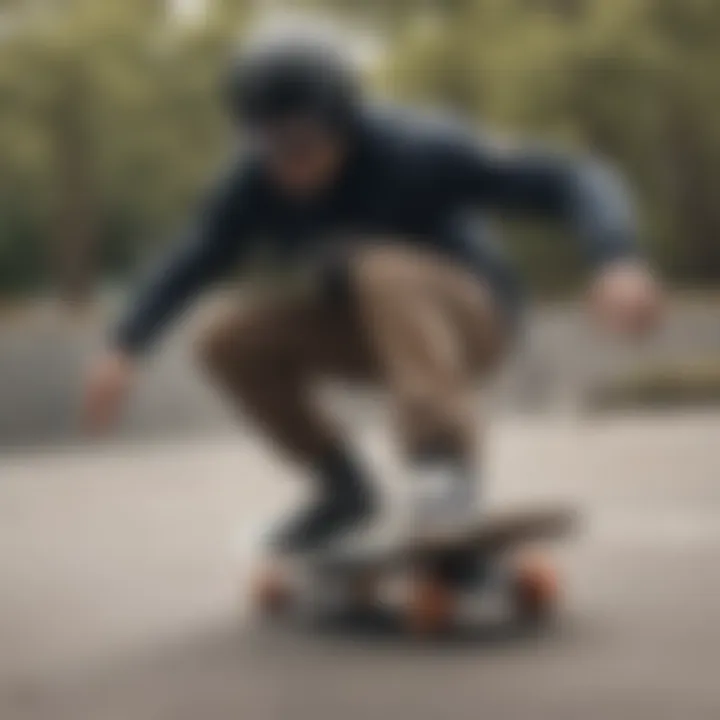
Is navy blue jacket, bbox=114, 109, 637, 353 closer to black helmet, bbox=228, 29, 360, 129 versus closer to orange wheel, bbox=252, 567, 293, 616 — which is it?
black helmet, bbox=228, 29, 360, 129

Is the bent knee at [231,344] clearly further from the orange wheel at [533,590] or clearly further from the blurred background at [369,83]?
the orange wheel at [533,590]

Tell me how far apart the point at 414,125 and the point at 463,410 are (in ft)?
0.36

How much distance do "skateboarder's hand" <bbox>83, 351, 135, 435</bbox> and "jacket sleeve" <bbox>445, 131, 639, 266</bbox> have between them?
14 centimetres

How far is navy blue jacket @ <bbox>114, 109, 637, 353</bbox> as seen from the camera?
56 cm

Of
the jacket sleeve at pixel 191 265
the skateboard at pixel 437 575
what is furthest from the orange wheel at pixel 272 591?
the jacket sleeve at pixel 191 265

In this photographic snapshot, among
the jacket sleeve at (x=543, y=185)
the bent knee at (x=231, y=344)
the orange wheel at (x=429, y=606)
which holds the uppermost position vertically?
the jacket sleeve at (x=543, y=185)

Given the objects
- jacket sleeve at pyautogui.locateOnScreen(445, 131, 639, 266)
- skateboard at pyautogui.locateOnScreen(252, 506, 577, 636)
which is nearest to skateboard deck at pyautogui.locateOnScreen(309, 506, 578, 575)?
skateboard at pyautogui.locateOnScreen(252, 506, 577, 636)

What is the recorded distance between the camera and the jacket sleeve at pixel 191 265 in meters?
0.56

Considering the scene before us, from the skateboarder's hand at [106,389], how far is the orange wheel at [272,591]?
0.09 meters

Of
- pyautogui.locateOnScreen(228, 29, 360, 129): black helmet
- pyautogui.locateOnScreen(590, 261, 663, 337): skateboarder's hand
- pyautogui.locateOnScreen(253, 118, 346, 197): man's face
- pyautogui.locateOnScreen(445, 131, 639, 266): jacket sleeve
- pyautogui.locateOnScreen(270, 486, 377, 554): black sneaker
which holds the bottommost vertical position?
pyautogui.locateOnScreen(270, 486, 377, 554): black sneaker

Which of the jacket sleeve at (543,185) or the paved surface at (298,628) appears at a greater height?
the jacket sleeve at (543,185)

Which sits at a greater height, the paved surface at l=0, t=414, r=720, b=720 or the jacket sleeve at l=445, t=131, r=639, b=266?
the jacket sleeve at l=445, t=131, r=639, b=266

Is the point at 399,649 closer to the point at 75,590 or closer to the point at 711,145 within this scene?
the point at 75,590

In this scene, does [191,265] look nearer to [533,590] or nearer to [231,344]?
[231,344]
